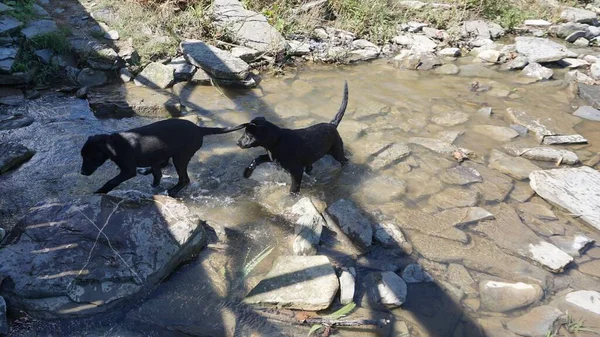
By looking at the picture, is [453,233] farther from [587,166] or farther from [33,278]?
[33,278]

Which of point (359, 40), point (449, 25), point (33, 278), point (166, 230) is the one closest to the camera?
point (33, 278)

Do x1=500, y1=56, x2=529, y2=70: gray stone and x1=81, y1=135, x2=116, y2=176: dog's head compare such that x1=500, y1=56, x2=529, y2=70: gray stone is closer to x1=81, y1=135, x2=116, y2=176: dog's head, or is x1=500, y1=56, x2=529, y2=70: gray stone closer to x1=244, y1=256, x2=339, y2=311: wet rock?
x1=244, y1=256, x2=339, y2=311: wet rock

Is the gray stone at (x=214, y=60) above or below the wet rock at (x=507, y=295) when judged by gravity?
above

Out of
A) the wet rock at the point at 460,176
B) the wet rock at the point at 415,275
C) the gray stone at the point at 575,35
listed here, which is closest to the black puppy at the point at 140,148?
the wet rock at the point at 415,275

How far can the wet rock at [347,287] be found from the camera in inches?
153

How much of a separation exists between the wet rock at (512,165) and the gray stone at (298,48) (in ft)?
15.0

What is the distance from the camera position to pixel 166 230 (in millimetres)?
4020

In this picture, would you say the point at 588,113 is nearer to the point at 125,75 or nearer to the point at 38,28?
the point at 125,75

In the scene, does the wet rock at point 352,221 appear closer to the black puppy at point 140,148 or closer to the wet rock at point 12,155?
the black puppy at point 140,148

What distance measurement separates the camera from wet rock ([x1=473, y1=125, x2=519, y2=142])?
7.12 m

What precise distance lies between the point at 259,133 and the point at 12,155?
3044 mm

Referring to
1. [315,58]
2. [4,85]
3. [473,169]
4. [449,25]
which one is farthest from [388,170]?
[449,25]

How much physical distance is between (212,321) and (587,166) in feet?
18.7

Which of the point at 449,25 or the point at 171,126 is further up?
the point at 171,126
